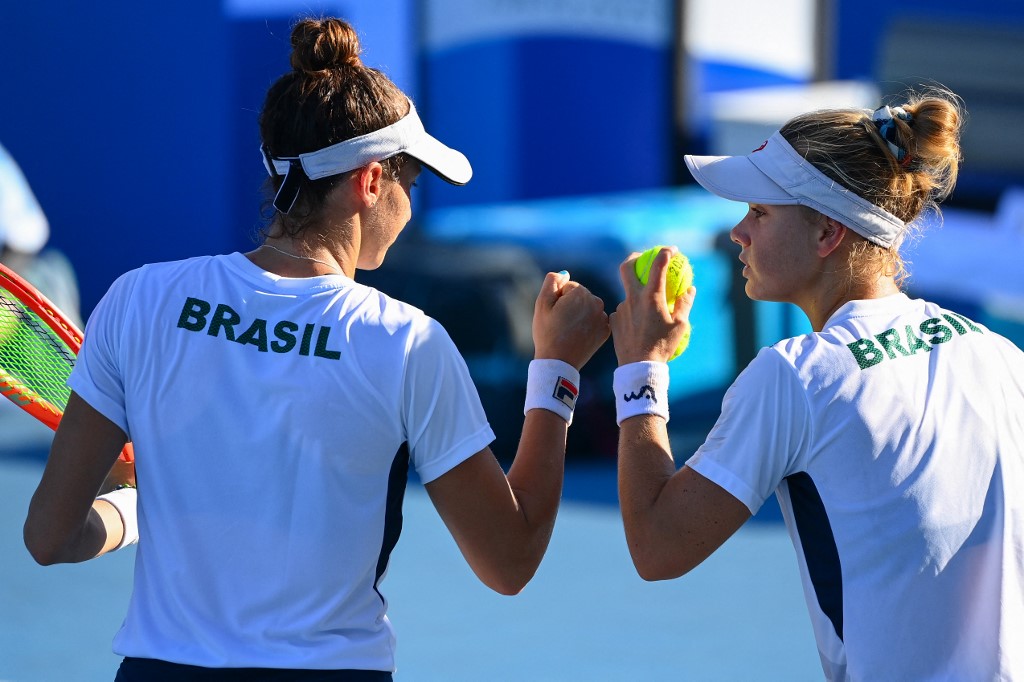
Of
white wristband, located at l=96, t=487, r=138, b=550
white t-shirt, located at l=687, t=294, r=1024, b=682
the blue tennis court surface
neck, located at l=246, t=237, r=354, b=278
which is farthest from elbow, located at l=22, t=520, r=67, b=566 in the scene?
the blue tennis court surface

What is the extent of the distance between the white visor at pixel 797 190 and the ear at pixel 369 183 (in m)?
0.59

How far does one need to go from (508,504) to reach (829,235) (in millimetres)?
707

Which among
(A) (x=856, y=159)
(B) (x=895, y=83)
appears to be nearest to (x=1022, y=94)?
(B) (x=895, y=83)

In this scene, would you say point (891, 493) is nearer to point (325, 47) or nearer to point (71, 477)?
point (325, 47)

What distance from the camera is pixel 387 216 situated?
1.96 metres

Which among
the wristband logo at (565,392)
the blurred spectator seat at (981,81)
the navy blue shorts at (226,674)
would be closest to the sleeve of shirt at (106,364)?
the navy blue shorts at (226,674)

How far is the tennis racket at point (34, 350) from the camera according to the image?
2.35 m

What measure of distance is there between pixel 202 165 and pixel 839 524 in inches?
328

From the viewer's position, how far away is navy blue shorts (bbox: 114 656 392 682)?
1.70m

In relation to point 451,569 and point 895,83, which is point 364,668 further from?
point 895,83

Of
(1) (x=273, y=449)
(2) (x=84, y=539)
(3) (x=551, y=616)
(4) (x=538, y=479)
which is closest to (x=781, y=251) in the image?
(4) (x=538, y=479)

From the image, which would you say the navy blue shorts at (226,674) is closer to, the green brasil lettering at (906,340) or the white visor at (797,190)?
the green brasil lettering at (906,340)

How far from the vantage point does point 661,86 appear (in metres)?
10.0

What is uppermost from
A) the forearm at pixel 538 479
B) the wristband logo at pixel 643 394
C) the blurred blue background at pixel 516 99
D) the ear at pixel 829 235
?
the ear at pixel 829 235
